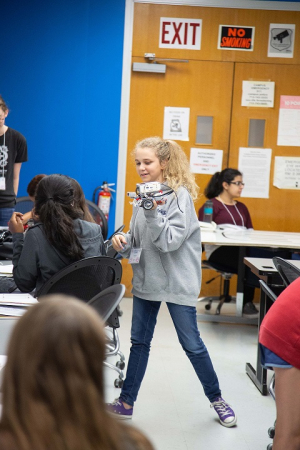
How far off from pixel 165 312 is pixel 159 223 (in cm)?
289

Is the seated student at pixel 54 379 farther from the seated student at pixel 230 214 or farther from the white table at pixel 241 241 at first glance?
the seated student at pixel 230 214

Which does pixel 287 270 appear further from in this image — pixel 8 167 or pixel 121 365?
pixel 8 167

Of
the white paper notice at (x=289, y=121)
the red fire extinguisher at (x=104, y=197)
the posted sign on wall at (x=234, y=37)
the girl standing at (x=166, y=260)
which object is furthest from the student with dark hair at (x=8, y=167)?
the white paper notice at (x=289, y=121)

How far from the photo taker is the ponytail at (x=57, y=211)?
2.76 meters

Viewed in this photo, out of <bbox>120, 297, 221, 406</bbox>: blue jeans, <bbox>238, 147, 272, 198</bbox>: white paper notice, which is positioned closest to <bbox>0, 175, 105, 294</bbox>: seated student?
<bbox>120, 297, 221, 406</bbox>: blue jeans

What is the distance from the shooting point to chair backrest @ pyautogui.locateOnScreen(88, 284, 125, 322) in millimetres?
1827

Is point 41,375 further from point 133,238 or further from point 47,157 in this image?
point 47,157

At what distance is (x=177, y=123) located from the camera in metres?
6.08

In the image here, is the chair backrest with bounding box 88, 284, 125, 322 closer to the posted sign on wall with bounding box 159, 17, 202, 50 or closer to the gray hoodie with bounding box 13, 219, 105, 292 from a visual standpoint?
the gray hoodie with bounding box 13, 219, 105, 292

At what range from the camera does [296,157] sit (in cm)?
613

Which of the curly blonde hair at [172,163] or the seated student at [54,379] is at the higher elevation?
the curly blonde hair at [172,163]

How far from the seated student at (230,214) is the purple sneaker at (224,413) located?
225cm

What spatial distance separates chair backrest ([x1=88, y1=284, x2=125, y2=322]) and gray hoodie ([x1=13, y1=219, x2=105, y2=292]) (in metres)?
0.83

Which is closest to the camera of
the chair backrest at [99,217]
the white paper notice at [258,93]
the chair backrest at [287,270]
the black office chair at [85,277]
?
the black office chair at [85,277]
